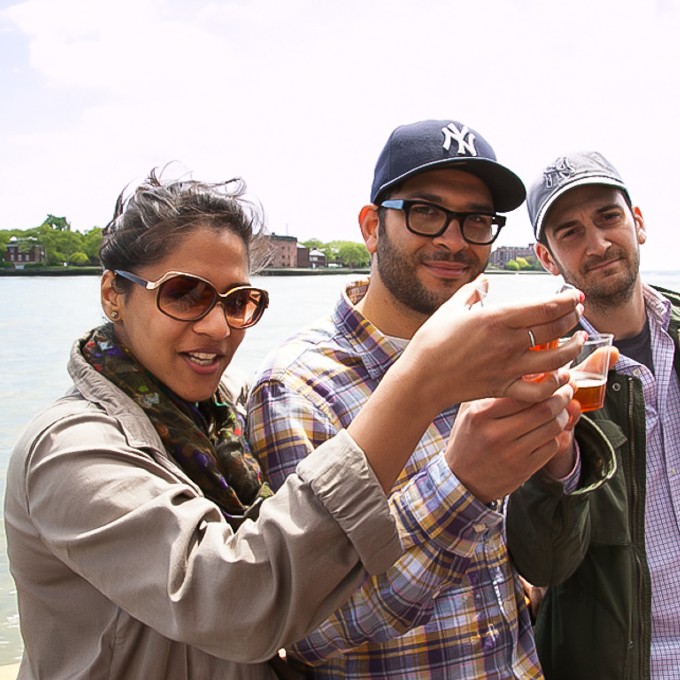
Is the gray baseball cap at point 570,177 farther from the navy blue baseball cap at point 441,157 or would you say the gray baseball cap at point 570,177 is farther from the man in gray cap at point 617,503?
the navy blue baseball cap at point 441,157

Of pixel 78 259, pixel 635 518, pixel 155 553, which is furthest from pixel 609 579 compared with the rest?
pixel 78 259

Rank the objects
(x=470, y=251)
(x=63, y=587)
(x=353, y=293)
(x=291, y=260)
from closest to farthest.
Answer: (x=63, y=587) → (x=470, y=251) → (x=353, y=293) → (x=291, y=260)

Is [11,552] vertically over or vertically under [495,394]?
under

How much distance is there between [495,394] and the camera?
5.13 feet

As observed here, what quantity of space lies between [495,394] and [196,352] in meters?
0.99

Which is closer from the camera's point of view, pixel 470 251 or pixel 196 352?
pixel 196 352

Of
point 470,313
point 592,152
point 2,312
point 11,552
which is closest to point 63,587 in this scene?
point 11,552

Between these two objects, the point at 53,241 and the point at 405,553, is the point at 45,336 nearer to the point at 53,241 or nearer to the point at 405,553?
the point at 405,553

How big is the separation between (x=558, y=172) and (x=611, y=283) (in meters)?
0.62

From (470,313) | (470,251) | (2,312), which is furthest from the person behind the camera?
(2,312)

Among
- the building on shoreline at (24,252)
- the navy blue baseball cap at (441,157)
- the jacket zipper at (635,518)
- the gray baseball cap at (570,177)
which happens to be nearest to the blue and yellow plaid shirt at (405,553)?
the navy blue baseball cap at (441,157)

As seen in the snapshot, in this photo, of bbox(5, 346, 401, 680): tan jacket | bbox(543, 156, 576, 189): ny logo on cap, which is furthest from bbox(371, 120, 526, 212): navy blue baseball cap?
bbox(5, 346, 401, 680): tan jacket

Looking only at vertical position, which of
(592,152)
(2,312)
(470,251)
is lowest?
(2,312)

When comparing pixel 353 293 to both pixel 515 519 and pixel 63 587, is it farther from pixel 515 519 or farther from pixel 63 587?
pixel 63 587
